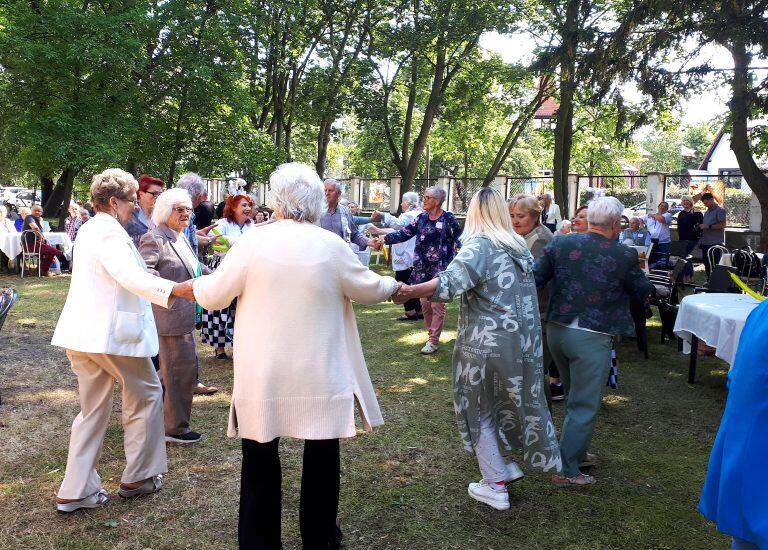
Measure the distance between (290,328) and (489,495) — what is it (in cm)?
185

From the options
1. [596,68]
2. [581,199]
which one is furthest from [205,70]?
[581,199]

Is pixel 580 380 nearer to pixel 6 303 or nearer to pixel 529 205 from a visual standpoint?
pixel 529 205

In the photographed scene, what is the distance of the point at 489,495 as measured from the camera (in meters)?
3.97

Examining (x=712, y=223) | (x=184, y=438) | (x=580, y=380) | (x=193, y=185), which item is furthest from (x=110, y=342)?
(x=712, y=223)

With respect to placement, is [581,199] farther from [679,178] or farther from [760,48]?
[760,48]

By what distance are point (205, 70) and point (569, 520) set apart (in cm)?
1642

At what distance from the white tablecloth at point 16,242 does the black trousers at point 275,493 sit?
43.9 feet

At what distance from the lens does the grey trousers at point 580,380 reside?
13.6ft

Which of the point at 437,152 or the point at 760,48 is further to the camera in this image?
the point at 437,152

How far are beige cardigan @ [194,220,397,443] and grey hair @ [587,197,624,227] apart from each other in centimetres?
190

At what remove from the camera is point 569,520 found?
3.84 m

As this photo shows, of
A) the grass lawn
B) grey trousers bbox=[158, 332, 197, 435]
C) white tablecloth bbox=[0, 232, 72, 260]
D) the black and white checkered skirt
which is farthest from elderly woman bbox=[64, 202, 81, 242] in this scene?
grey trousers bbox=[158, 332, 197, 435]

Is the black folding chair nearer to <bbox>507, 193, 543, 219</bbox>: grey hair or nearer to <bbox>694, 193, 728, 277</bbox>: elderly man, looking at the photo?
<bbox>507, 193, 543, 219</bbox>: grey hair

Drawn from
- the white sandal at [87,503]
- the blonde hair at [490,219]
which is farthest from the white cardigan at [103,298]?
the blonde hair at [490,219]
